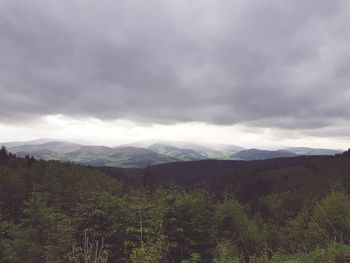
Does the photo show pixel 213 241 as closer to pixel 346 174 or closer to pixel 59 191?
pixel 59 191

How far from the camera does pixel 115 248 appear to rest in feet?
91.0

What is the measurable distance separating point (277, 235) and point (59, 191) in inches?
1741

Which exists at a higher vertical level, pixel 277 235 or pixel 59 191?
pixel 59 191

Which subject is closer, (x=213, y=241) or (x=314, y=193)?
(x=213, y=241)

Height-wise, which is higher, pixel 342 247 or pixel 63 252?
pixel 342 247

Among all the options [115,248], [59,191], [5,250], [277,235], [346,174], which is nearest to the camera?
[115,248]

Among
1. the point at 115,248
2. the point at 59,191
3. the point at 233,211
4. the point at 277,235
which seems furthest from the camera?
the point at 59,191

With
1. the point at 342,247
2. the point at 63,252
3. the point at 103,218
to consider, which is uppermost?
the point at 342,247

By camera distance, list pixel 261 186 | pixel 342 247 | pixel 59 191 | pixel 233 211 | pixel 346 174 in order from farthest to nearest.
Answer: pixel 261 186 → pixel 346 174 → pixel 59 191 → pixel 233 211 → pixel 342 247

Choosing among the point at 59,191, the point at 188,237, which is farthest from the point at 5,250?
the point at 59,191

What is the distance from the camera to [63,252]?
93.3ft

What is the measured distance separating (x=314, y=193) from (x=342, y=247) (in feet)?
434

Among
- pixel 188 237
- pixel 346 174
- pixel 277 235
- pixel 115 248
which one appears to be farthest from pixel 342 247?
pixel 346 174

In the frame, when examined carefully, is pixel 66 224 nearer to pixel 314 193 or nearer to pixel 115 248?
pixel 115 248
